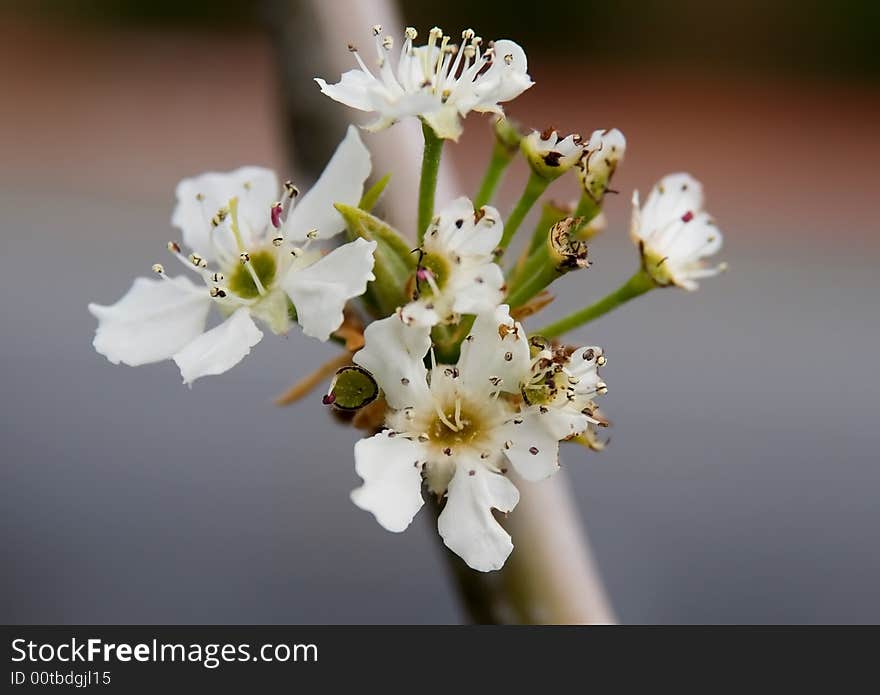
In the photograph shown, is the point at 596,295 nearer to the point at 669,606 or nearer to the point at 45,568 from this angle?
the point at 669,606

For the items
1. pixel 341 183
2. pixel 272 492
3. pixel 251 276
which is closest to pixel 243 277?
pixel 251 276

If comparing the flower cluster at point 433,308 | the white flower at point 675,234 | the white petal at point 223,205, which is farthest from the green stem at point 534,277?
the white petal at point 223,205

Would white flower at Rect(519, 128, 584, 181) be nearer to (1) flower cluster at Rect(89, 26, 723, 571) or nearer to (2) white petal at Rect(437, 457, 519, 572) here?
→ (1) flower cluster at Rect(89, 26, 723, 571)

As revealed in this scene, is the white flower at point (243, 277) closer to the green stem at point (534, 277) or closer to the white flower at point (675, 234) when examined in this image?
the green stem at point (534, 277)

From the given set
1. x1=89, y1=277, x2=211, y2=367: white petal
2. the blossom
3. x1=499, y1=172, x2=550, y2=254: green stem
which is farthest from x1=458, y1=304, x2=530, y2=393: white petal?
x1=89, y1=277, x2=211, y2=367: white petal

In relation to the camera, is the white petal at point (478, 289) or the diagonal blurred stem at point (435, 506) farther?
the diagonal blurred stem at point (435, 506)

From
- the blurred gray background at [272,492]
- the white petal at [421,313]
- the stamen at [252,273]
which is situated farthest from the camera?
the blurred gray background at [272,492]

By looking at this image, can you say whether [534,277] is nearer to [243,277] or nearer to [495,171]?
[495,171]
